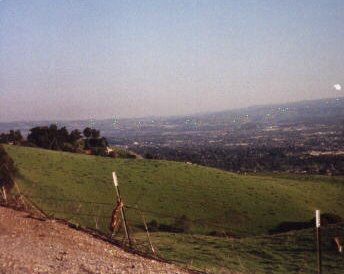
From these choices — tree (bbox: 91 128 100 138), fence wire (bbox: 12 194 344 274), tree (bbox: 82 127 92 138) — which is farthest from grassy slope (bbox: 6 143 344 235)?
tree (bbox: 82 127 92 138)

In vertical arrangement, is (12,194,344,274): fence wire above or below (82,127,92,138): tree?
below

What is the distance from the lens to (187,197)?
187 feet

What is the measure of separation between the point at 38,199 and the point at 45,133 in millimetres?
45780

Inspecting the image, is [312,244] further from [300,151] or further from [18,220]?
[300,151]

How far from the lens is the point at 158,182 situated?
61750 mm

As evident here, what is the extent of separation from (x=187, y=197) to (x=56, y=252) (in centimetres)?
4198

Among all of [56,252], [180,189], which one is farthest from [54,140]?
[56,252]

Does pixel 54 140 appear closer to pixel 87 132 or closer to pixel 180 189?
pixel 87 132

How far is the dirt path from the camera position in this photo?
45.2 ft

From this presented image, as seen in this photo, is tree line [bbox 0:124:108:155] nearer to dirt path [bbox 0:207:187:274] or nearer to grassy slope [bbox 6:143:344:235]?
grassy slope [bbox 6:143:344:235]

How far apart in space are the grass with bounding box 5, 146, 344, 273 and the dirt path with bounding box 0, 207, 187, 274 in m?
8.83

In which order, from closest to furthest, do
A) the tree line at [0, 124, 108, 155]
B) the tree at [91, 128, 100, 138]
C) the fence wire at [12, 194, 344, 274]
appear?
Answer: the fence wire at [12, 194, 344, 274]
the tree line at [0, 124, 108, 155]
the tree at [91, 128, 100, 138]

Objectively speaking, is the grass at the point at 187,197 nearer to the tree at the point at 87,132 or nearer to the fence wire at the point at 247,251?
the fence wire at the point at 247,251

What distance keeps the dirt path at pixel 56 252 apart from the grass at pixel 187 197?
29.0 feet
